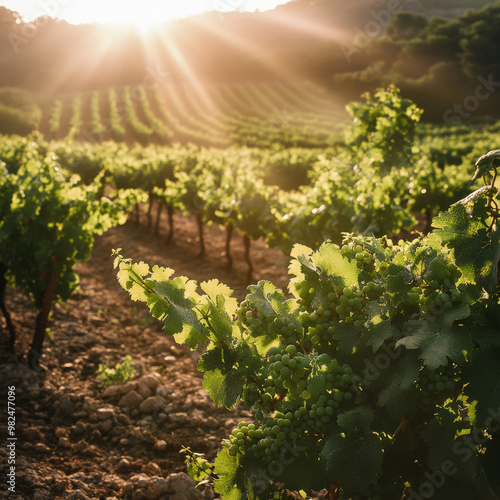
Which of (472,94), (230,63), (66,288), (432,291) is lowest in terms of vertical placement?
(66,288)

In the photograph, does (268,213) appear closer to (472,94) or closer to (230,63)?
(472,94)

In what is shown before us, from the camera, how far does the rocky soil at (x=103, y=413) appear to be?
415 centimetres

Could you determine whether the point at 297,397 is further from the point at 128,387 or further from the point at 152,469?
the point at 128,387

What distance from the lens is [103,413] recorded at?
A: 5.24 m

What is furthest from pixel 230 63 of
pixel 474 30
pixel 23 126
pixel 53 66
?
pixel 23 126

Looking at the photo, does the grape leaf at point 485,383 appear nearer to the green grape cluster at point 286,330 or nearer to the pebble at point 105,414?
the green grape cluster at point 286,330

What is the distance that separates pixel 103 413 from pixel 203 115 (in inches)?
2174

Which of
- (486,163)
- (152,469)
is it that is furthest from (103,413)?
(486,163)

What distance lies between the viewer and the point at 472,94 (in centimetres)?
6219

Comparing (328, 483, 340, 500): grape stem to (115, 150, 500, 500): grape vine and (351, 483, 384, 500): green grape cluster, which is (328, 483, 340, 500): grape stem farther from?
(351, 483, 384, 500): green grape cluster

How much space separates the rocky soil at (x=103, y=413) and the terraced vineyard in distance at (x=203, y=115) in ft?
91.9

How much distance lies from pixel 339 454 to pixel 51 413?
431 centimetres

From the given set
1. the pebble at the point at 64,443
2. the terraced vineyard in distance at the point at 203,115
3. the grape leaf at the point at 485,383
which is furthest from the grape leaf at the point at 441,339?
the terraced vineyard in distance at the point at 203,115

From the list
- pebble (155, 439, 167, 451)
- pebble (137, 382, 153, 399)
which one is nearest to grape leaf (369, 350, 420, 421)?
pebble (155, 439, 167, 451)
